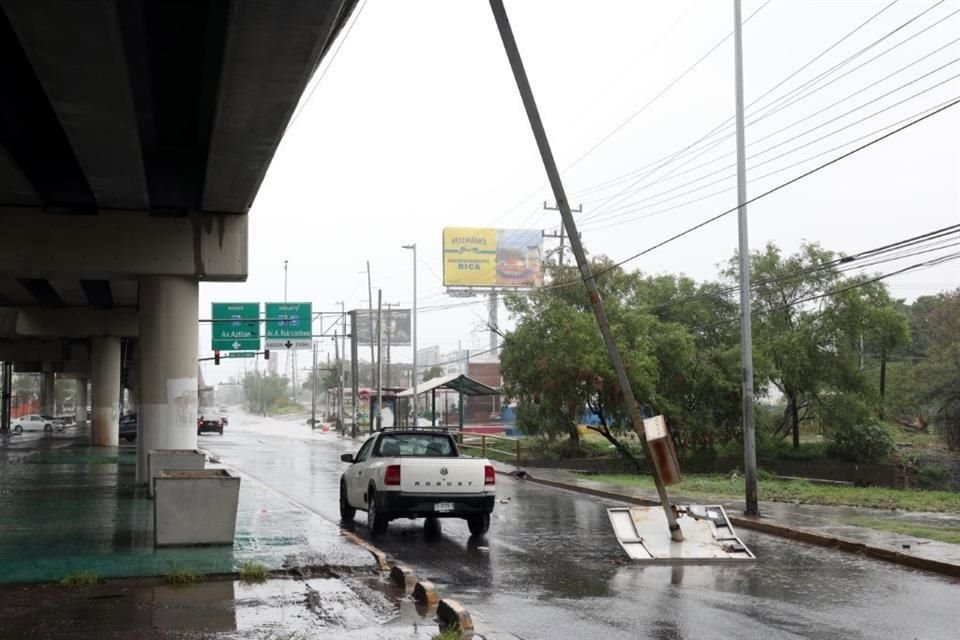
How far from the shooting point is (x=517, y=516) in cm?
1878

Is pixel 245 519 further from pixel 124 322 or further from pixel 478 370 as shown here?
pixel 478 370

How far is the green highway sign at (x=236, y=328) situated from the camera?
1959 inches

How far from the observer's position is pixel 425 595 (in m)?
9.24

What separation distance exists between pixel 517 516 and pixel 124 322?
27808 millimetres

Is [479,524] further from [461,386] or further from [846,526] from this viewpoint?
[461,386]

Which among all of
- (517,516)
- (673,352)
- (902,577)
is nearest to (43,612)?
(902,577)

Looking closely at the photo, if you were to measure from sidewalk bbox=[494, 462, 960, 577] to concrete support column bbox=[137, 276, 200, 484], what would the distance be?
10.2 m

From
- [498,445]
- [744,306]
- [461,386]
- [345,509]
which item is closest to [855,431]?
[461,386]

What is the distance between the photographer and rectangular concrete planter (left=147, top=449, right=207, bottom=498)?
19.4m

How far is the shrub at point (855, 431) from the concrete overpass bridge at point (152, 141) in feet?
78.6

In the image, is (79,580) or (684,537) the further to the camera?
(684,537)

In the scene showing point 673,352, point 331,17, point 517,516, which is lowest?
point 517,516

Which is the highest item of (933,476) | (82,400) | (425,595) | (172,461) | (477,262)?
(477,262)

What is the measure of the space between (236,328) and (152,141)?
114 ft
